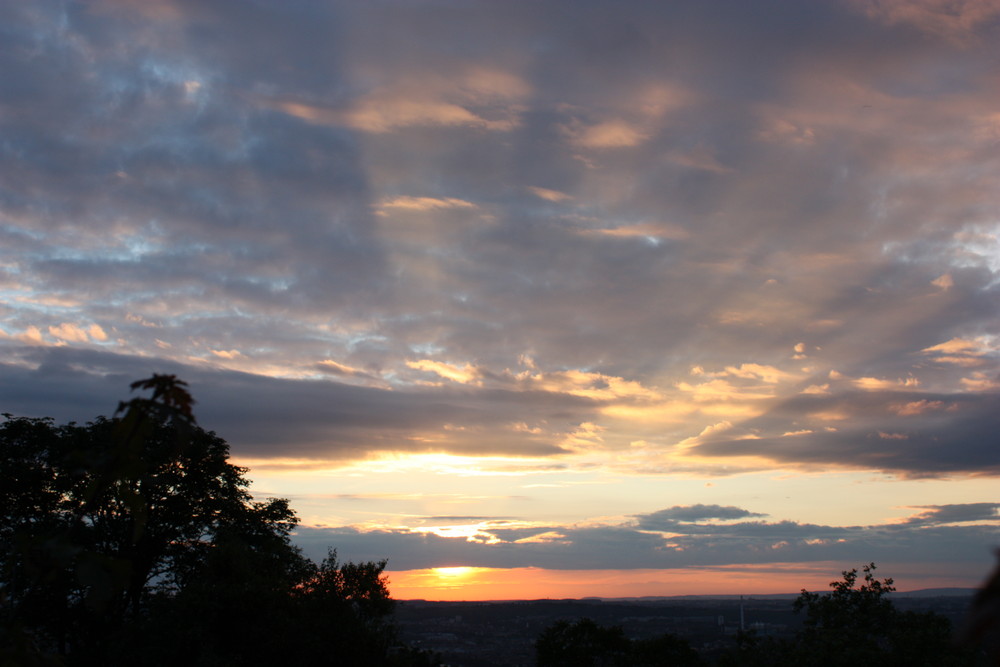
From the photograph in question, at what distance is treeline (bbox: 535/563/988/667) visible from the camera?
3169 cm

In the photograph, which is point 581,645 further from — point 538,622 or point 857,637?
point 538,622

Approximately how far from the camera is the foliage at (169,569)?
11.0 ft

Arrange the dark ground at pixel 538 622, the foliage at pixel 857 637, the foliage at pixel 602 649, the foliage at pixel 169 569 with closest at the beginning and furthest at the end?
the foliage at pixel 169 569 < the foliage at pixel 857 637 < the foliage at pixel 602 649 < the dark ground at pixel 538 622

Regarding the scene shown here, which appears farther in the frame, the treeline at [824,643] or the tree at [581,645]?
the tree at [581,645]

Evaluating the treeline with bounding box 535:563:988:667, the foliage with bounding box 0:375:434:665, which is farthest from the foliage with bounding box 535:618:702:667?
the foliage with bounding box 0:375:434:665

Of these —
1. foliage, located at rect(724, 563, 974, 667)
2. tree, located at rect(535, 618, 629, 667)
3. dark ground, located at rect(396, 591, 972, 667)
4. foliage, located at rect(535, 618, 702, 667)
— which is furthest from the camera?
dark ground, located at rect(396, 591, 972, 667)

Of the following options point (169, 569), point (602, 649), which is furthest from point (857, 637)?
point (169, 569)

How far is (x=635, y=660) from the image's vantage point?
138 ft

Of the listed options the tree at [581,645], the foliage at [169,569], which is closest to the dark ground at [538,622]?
the tree at [581,645]

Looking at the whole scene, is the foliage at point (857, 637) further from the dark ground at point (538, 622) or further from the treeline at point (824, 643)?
the dark ground at point (538, 622)

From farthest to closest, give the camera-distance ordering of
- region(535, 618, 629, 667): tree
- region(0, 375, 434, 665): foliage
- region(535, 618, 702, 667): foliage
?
1. region(535, 618, 629, 667): tree
2. region(535, 618, 702, 667): foliage
3. region(0, 375, 434, 665): foliage

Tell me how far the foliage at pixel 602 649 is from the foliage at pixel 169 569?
52.2ft

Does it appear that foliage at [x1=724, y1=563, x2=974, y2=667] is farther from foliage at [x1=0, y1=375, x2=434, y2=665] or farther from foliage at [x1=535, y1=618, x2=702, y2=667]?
foliage at [x1=0, y1=375, x2=434, y2=665]

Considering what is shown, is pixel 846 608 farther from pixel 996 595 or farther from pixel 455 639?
pixel 455 639
